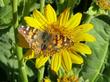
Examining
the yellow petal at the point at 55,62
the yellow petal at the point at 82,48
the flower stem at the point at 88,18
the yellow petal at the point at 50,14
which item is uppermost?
the yellow petal at the point at 50,14

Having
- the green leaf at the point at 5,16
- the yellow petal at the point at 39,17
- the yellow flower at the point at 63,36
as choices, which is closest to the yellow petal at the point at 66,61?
the yellow flower at the point at 63,36

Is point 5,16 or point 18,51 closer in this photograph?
point 18,51

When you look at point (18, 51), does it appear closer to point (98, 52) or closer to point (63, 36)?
point (63, 36)

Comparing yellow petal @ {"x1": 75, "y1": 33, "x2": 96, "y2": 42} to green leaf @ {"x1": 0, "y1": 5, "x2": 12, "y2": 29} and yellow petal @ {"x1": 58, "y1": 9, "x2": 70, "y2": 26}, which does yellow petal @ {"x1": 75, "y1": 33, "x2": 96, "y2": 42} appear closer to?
yellow petal @ {"x1": 58, "y1": 9, "x2": 70, "y2": 26}

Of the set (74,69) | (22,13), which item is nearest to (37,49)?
(22,13)

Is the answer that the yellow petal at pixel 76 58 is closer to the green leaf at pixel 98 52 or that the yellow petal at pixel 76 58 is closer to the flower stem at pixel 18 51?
the flower stem at pixel 18 51

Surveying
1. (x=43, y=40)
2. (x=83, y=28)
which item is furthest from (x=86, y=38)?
(x=43, y=40)
